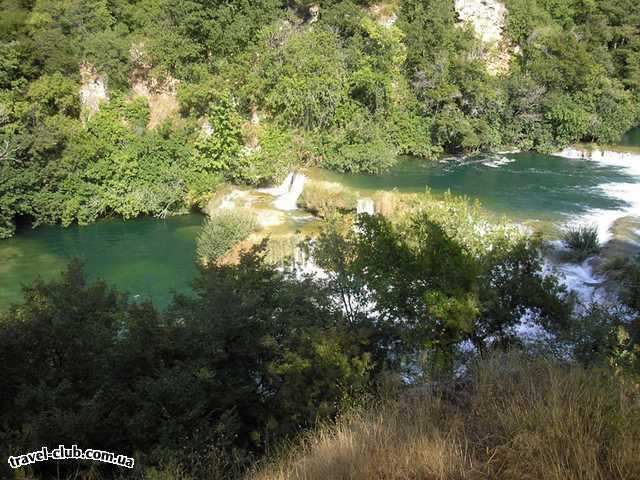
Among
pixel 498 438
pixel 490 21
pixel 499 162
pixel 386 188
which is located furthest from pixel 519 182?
pixel 498 438

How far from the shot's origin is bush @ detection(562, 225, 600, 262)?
18089 millimetres

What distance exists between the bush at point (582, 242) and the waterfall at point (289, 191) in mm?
10900

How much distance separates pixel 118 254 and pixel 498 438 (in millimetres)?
19716

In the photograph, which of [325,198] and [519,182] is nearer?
[325,198]

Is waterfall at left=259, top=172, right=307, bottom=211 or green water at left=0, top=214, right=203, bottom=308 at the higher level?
waterfall at left=259, top=172, right=307, bottom=211

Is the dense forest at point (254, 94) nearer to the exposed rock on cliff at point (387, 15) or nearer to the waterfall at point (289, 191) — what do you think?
the exposed rock on cliff at point (387, 15)

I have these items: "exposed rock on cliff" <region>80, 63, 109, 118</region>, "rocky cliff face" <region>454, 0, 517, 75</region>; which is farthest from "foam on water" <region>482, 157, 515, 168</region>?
"exposed rock on cliff" <region>80, 63, 109, 118</region>

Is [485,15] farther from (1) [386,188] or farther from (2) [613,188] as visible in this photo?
(1) [386,188]

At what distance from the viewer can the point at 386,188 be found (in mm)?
25844

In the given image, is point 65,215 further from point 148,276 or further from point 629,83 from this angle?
point 629,83

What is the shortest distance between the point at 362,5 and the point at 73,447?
34.7m

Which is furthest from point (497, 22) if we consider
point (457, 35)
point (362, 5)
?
point (362, 5)

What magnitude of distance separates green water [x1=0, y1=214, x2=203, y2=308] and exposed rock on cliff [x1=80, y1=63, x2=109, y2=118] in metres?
7.46

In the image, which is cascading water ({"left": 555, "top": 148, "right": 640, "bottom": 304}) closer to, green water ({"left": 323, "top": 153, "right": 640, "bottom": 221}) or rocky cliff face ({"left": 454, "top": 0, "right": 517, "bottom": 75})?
green water ({"left": 323, "top": 153, "right": 640, "bottom": 221})
